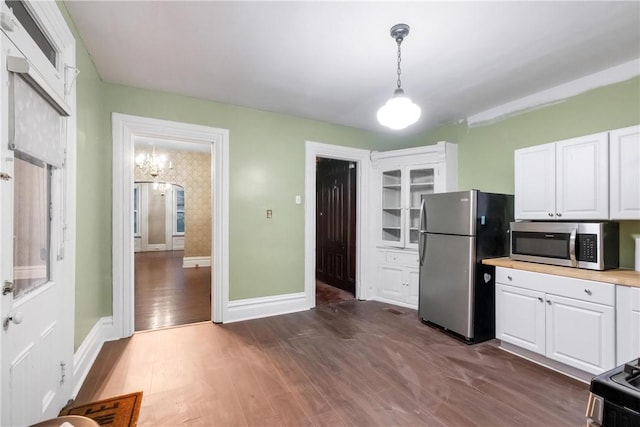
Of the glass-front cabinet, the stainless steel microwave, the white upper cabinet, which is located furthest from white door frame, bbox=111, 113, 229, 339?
the stainless steel microwave

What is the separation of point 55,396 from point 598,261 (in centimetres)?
392

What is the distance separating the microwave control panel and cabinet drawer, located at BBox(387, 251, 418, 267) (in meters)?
1.78

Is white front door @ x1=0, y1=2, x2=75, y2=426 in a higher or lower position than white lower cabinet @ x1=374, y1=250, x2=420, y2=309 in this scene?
higher

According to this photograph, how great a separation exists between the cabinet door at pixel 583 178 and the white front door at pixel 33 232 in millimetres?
3731

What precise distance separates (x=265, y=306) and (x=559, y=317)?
299 cm

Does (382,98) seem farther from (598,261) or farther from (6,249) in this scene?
(6,249)

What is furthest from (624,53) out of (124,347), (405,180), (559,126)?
(124,347)

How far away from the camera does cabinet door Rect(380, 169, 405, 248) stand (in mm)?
4320

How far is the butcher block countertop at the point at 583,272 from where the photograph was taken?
203 centimetres

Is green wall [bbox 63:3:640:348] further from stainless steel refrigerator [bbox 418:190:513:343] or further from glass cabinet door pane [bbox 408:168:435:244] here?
stainless steel refrigerator [bbox 418:190:513:343]

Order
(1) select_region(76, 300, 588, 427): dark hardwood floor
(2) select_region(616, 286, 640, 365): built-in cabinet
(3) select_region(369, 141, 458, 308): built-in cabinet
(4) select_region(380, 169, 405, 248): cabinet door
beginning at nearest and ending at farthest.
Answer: (1) select_region(76, 300, 588, 427): dark hardwood floor < (2) select_region(616, 286, 640, 365): built-in cabinet < (3) select_region(369, 141, 458, 308): built-in cabinet < (4) select_region(380, 169, 405, 248): cabinet door

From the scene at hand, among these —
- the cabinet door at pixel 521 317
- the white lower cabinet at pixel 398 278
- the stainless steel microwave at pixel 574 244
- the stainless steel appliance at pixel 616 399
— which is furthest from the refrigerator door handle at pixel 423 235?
the stainless steel appliance at pixel 616 399

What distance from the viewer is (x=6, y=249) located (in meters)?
1.22

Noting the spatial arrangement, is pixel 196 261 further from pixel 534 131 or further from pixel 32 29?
pixel 534 131
